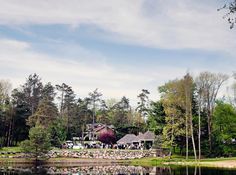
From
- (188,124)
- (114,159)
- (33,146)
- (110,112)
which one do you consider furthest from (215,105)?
(110,112)

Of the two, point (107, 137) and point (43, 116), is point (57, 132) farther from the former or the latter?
point (107, 137)

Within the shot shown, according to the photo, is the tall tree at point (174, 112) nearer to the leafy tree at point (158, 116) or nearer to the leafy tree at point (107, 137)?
the leafy tree at point (158, 116)

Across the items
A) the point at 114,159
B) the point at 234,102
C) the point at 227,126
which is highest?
the point at 234,102

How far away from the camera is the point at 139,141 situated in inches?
3209

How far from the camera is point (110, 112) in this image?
4656 inches

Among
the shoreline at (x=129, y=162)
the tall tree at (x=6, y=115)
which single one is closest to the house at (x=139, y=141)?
the shoreline at (x=129, y=162)

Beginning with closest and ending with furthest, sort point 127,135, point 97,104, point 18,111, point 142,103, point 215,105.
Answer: point 215,105 < point 18,111 < point 127,135 < point 142,103 < point 97,104

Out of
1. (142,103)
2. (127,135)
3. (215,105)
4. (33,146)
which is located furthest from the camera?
(142,103)

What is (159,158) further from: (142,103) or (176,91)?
(142,103)

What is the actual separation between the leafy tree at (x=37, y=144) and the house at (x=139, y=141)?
25.1 meters

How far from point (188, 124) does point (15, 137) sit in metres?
36.6

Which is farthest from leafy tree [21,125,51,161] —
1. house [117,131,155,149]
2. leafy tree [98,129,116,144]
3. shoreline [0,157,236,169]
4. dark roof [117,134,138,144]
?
leafy tree [98,129,116,144]

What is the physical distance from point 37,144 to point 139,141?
1096 inches

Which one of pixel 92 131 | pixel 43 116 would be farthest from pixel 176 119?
pixel 92 131
